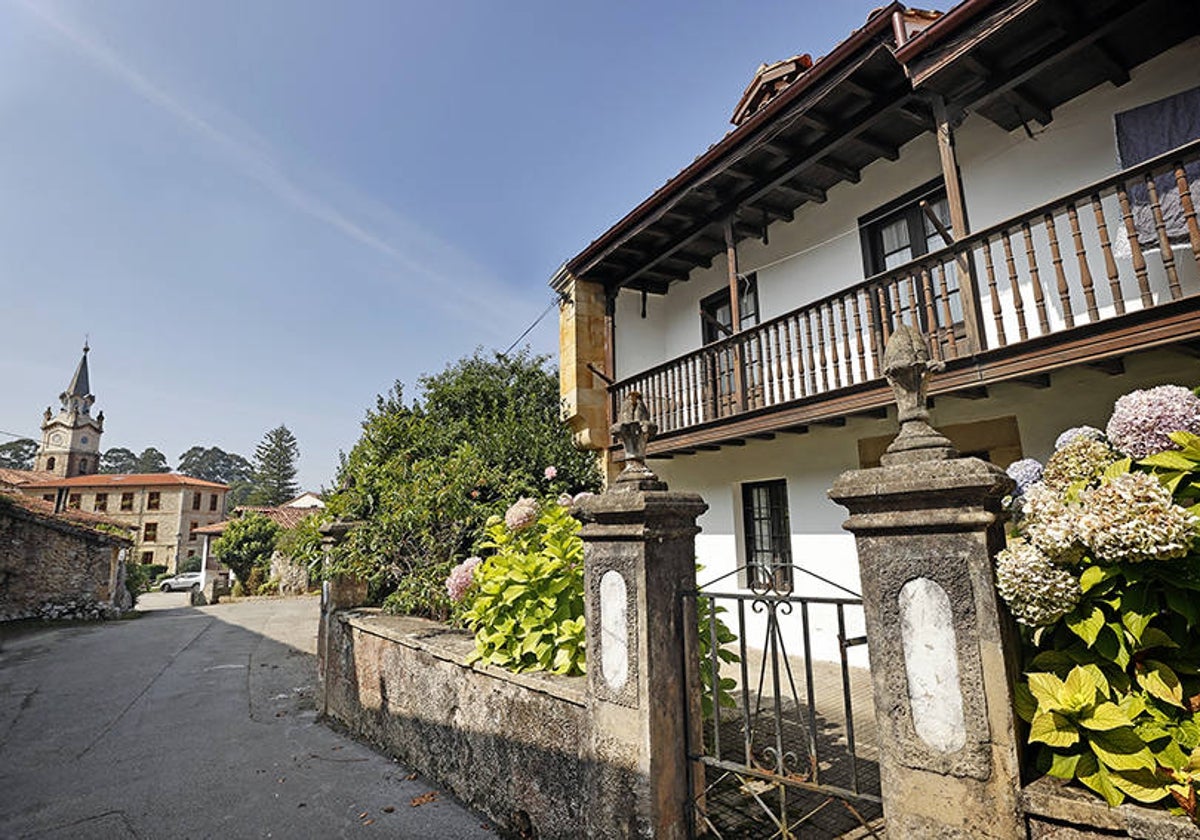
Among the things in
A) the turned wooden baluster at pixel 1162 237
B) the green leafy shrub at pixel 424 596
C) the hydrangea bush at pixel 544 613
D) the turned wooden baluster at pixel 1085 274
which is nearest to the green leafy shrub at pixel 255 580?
the green leafy shrub at pixel 424 596

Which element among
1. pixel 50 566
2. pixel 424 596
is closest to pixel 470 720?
pixel 424 596

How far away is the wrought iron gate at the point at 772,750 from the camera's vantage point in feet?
6.79

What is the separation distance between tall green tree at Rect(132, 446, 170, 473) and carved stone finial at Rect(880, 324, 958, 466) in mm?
107607

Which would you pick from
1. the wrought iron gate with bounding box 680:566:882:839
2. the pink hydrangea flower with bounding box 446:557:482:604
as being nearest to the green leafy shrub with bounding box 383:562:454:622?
the pink hydrangea flower with bounding box 446:557:482:604

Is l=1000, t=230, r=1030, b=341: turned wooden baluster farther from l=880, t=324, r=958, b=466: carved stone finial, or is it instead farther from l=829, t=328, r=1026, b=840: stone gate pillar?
l=829, t=328, r=1026, b=840: stone gate pillar

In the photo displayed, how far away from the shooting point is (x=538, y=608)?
11.0 feet

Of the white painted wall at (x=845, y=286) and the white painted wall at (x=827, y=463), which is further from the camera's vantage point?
the white painted wall at (x=845, y=286)

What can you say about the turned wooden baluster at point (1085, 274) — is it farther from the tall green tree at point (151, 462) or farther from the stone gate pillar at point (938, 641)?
the tall green tree at point (151, 462)

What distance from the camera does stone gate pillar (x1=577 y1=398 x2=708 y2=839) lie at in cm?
240

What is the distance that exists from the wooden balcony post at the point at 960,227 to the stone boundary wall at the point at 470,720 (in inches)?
176

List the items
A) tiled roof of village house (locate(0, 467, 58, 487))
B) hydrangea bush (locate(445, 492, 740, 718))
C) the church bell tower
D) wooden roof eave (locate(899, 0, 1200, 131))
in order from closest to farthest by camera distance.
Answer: hydrangea bush (locate(445, 492, 740, 718)), wooden roof eave (locate(899, 0, 1200, 131)), tiled roof of village house (locate(0, 467, 58, 487)), the church bell tower

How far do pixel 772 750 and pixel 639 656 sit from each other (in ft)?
2.09

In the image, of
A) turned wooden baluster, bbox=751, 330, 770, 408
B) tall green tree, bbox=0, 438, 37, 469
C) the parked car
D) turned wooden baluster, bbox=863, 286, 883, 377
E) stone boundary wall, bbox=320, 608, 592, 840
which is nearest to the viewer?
stone boundary wall, bbox=320, 608, 592, 840

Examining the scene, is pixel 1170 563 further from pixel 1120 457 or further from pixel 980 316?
pixel 980 316
